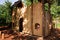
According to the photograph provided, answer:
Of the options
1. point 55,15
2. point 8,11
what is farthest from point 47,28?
point 55,15

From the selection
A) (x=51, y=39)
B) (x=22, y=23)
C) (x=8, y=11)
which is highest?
(x=8, y=11)

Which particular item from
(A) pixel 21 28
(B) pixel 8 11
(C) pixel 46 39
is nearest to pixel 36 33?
(C) pixel 46 39

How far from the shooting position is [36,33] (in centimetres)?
1544

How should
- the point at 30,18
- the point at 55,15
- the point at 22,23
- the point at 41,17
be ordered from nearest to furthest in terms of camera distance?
the point at 41,17
the point at 30,18
the point at 22,23
the point at 55,15

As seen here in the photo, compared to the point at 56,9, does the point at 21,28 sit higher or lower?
lower

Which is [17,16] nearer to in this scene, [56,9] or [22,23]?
[22,23]

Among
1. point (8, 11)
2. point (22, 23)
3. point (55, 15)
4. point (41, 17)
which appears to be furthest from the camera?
point (55, 15)

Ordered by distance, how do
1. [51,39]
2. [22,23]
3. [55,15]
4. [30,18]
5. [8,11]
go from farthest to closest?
[55,15], [8,11], [22,23], [30,18], [51,39]

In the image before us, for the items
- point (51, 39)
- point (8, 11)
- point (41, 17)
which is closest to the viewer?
point (51, 39)

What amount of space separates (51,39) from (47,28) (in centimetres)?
251

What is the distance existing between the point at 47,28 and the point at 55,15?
13.8m

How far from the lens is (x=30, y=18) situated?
1623cm

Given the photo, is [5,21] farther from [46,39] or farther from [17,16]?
[46,39]

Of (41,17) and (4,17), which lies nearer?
(41,17)
